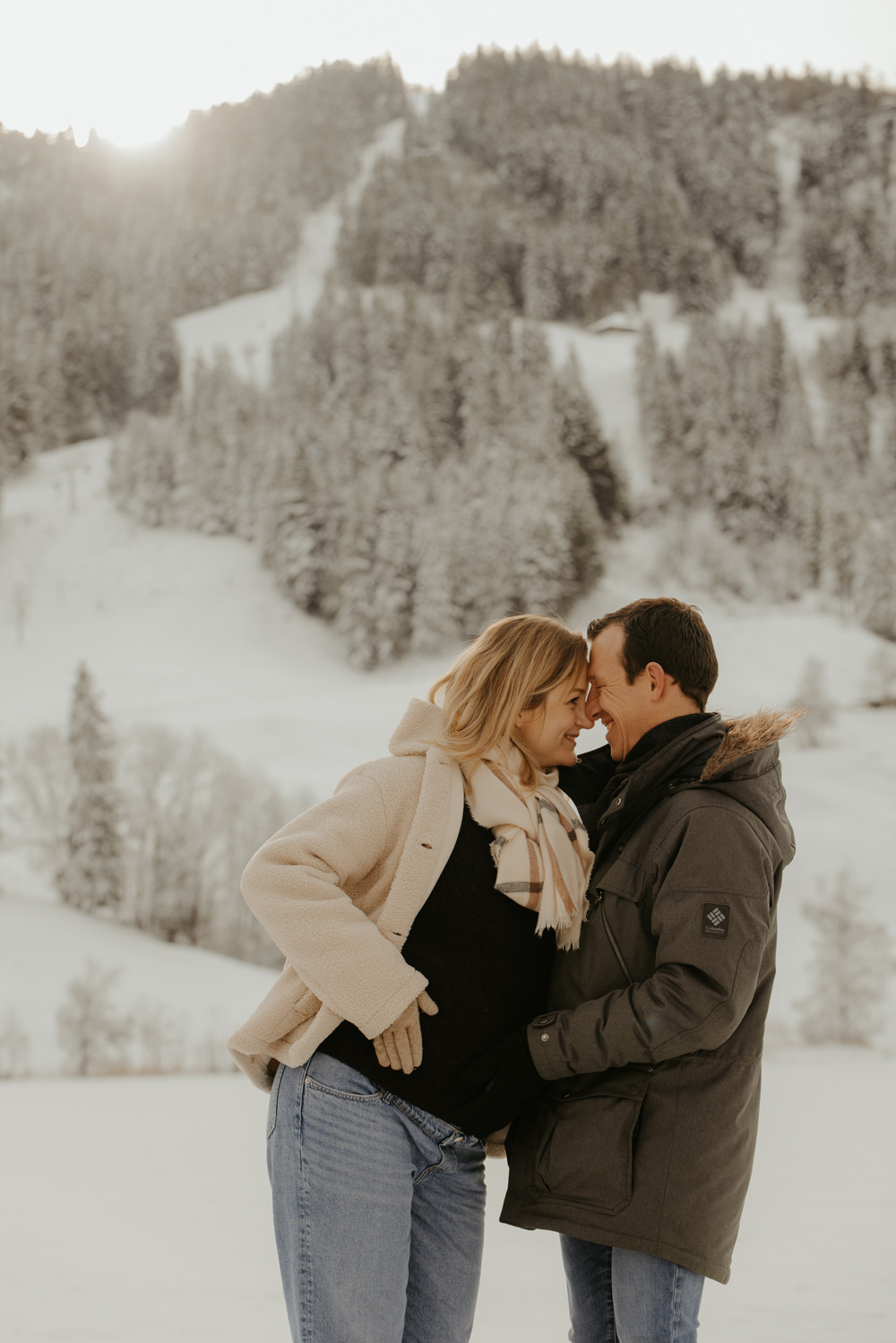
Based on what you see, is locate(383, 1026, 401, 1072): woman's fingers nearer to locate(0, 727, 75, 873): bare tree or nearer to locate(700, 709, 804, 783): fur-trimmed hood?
locate(700, 709, 804, 783): fur-trimmed hood

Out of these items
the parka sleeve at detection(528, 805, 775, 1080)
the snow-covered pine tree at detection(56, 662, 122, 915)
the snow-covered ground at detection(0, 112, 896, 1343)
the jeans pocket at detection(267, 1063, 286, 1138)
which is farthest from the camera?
the snow-covered pine tree at detection(56, 662, 122, 915)

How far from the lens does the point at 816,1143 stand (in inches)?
198

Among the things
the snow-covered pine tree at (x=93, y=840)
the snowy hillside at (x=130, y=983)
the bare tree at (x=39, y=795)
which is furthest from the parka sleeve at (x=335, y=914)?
the bare tree at (x=39, y=795)

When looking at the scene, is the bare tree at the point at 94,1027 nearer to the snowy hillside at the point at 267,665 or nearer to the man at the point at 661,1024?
the snowy hillside at the point at 267,665

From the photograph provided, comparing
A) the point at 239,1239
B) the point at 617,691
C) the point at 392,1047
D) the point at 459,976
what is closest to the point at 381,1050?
the point at 392,1047

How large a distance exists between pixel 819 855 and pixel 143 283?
16.7m

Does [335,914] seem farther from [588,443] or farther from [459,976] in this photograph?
[588,443]

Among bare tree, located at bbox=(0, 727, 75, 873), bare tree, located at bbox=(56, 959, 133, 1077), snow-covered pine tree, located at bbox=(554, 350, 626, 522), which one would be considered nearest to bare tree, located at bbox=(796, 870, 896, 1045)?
bare tree, located at bbox=(56, 959, 133, 1077)

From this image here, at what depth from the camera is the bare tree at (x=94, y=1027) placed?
9.12m

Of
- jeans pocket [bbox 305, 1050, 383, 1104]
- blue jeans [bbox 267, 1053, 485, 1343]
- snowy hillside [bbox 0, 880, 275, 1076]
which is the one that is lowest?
snowy hillside [bbox 0, 880, 275, 1076]

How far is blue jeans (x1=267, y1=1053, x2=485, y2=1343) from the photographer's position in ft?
3.85

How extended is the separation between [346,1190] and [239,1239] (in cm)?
314

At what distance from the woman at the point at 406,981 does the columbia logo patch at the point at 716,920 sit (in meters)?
0.16

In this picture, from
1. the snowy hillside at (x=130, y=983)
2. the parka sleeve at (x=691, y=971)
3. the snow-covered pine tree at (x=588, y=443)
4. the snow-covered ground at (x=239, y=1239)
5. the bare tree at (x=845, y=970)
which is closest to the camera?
the parka sleeve at (x=691, y=971)
